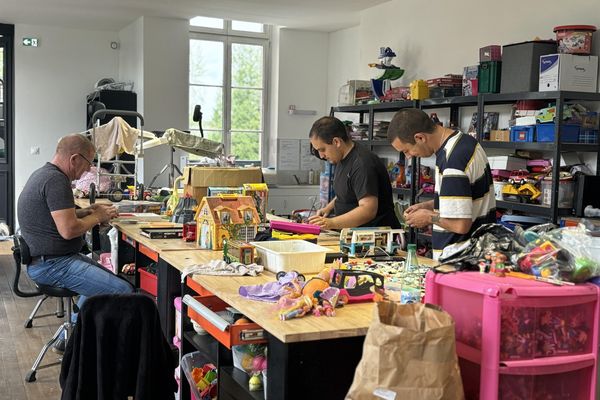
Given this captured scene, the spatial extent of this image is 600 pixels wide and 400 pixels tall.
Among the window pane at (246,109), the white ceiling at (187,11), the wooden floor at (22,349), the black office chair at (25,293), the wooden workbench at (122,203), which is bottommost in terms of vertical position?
the wooden floor at (22,349)

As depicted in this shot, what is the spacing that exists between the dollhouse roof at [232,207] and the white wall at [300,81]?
608cm

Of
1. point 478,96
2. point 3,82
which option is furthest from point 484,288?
point 3,82

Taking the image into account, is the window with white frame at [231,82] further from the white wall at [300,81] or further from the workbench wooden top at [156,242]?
the workbench wooden top at [156,242]

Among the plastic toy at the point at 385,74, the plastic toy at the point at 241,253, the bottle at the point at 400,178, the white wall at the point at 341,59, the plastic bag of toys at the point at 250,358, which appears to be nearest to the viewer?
the plastic bag of toys at the point at 250,358

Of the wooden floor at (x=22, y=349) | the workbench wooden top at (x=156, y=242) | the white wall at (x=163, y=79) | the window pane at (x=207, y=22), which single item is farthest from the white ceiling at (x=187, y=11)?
the workbench wooden top at (x=156, y=242)

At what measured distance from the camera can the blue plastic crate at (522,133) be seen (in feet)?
16.8

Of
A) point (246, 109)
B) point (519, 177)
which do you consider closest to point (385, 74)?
point (519, 177)

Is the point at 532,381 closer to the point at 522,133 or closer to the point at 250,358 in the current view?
the point at 250,358

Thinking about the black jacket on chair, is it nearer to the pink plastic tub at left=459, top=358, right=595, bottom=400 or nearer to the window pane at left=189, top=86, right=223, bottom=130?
the pink plastic tub at left=459, top=358, right=595, bottom=400

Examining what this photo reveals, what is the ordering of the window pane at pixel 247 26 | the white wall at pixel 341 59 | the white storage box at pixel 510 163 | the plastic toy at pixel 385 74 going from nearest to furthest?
the white storage box at pixel 510 163 → the plastic toy at pixel 385 74 → the white wall at pixel 341 59 → the window pane at pixel 247 26

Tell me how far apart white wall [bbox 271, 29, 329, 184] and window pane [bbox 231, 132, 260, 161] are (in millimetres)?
397

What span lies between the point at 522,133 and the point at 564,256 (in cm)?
316

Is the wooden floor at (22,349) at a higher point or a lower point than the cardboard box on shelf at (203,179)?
lower

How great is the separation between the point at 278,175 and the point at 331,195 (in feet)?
7.06
